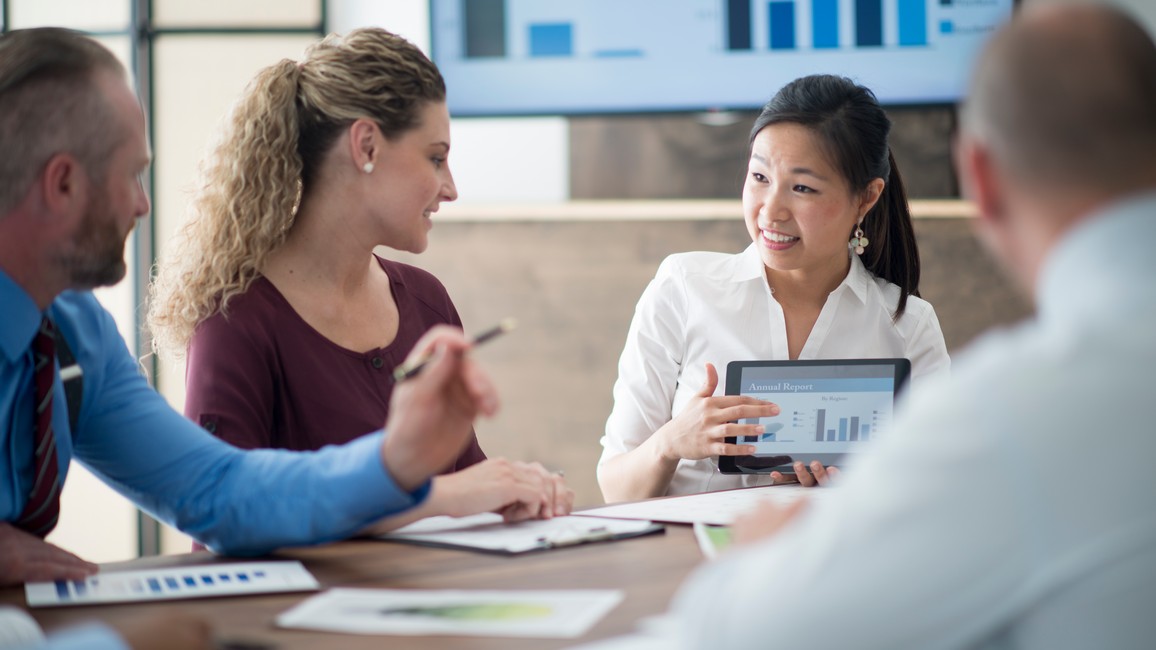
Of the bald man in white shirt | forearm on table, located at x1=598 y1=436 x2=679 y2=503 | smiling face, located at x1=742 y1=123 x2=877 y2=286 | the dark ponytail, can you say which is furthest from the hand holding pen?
the dark ponytail

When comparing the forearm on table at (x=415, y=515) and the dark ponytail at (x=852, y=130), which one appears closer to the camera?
the forearm on table at (x=415, y=515)

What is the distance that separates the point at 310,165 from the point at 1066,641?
1696 mm

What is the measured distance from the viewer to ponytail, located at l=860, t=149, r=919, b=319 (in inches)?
102

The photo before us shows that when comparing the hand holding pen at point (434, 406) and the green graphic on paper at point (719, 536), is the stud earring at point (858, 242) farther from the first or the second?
the hand holding pen at point (434, 406)

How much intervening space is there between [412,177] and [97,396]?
0.74 m

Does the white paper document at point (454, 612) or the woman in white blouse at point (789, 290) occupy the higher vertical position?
the woman in white blouse at point (789, 290)

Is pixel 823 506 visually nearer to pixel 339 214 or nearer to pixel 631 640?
pixel 631 640

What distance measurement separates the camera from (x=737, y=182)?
13.4 feet

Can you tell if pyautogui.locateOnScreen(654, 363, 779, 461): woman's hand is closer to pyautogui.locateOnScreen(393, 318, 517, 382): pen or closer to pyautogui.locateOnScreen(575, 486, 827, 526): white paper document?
pyautogui.locateOnScreen(575, 486, 827, 526): white paper document

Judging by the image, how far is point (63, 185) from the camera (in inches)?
56.5

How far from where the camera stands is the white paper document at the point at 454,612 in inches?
46.5

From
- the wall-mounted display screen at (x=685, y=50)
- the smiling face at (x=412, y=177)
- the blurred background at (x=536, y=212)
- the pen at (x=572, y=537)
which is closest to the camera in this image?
the pen at (x=572, y=537)

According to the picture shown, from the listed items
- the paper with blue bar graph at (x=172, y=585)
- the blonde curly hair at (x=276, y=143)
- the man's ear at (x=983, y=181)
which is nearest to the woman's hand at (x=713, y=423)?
the blonde curly hair at (x=276, y=143)

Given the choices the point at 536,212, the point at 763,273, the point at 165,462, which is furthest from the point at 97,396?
the point at 536,212
